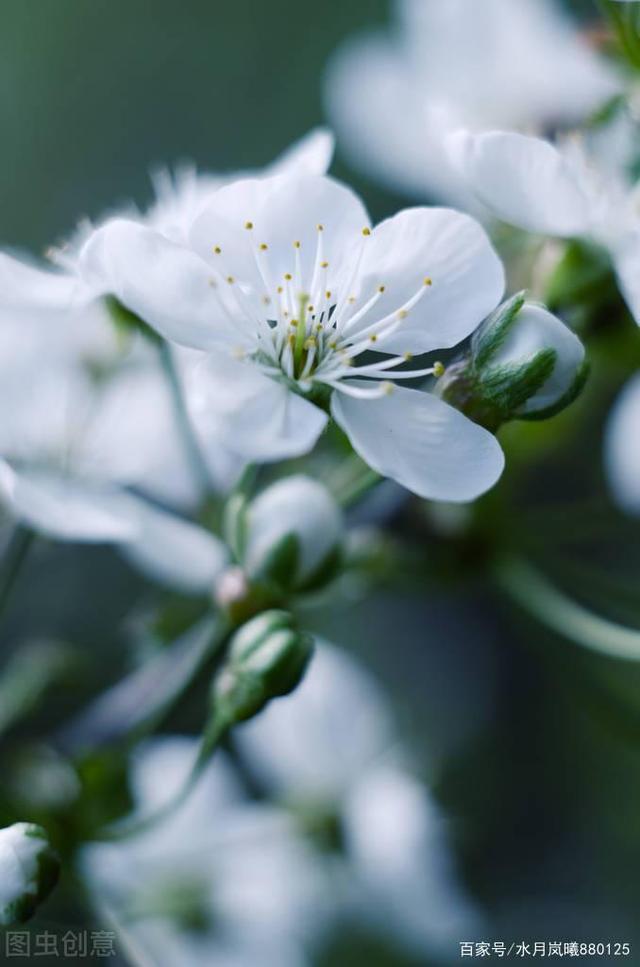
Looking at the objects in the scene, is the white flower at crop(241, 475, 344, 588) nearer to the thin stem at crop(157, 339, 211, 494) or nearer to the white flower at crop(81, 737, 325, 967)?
the thin stem at crop(157, 339, 211, 494)

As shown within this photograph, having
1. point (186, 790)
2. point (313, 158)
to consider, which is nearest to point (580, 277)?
point (313, 158)

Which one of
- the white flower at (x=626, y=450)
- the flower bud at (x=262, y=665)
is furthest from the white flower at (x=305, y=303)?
the white flower at (x=626, y=450)

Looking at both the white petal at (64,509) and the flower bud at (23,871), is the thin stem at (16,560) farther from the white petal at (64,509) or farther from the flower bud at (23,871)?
the flower bud at (23,871)

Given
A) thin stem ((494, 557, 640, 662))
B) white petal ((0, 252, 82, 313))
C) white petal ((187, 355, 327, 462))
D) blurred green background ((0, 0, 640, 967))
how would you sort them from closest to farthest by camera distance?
white petal ((187, 355, 327, 462)) → white petal ((0, 252, 82, 313)) → thin stem ((494, 557, 640, 662)) → blurred green background ((0, 0, 640, 967))

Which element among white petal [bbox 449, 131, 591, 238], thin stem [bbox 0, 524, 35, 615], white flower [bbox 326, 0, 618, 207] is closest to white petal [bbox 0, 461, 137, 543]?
thin stem [bbox 0, 524, 35, 615]

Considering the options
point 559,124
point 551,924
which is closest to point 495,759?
point 551,924

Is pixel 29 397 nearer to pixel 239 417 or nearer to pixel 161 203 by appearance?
pixel 161 203
